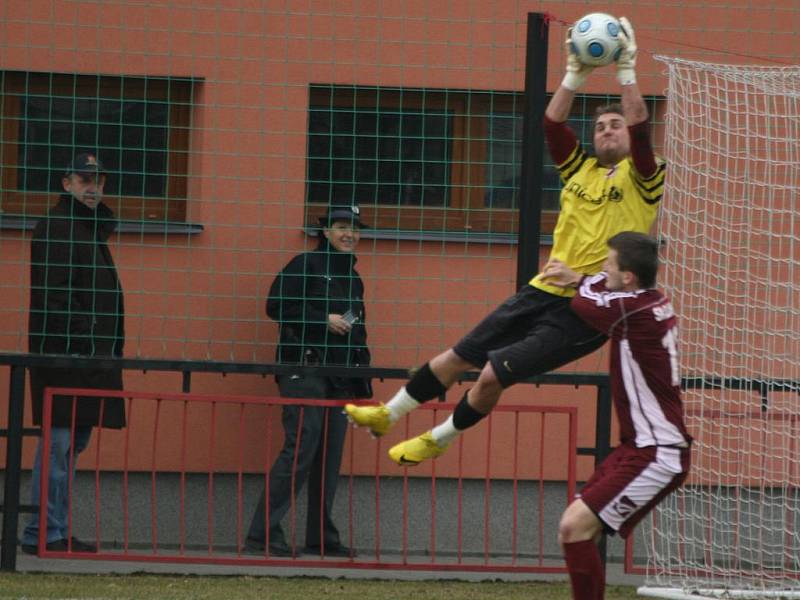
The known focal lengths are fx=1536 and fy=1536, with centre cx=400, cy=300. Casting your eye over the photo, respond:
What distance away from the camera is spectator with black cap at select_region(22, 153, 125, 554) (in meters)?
9.23

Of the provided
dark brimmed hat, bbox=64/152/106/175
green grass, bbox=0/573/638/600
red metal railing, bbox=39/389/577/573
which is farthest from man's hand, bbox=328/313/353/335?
dark brimmed hat, bbox=64/152/106/175

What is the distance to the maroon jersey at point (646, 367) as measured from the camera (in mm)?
6602

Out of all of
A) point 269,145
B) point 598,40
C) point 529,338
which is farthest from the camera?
point 269,145

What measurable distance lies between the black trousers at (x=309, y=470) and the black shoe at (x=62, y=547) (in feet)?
3.34

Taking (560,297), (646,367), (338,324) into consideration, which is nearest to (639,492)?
(646,367)

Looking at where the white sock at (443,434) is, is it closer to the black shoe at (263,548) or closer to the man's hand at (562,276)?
the man's hand at (562,276)

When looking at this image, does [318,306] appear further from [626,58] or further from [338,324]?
[626,58]

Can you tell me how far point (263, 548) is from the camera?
9.69 m

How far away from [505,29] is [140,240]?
2.78 m

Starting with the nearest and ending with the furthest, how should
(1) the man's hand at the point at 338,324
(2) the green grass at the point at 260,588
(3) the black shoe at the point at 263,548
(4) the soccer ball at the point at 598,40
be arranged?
(4) the soccer ball at the point at 598,40 → (2) the green grass at the point at 260,588 → (1) the man's hand at the point at 338,324 → (3) the black shoe at the point at 263,548

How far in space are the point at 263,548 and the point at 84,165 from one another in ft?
8.63

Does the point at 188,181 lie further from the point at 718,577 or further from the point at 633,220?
the point at 718,577

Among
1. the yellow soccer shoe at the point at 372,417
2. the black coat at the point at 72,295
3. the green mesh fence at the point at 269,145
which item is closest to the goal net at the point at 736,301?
the green mesh fence at the point at 269,145

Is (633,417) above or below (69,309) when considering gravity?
below
